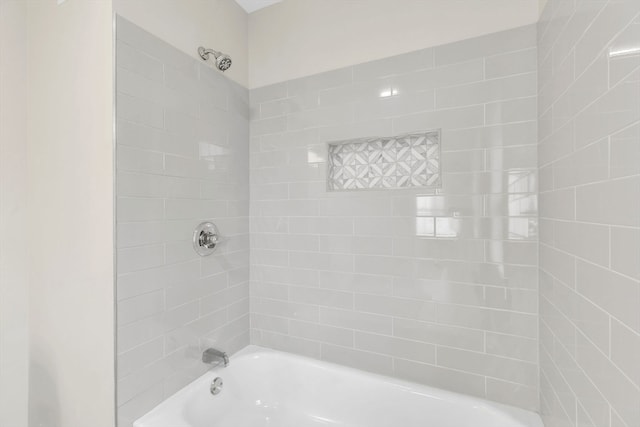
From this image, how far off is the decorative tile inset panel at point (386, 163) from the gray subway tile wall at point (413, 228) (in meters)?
0.06

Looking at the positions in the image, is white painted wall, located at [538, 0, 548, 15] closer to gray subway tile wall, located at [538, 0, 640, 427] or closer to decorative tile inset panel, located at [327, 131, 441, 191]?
gray subway tile wall, located at [538, 0, 640, 427]

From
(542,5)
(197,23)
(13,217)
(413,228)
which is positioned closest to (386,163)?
(413,228)

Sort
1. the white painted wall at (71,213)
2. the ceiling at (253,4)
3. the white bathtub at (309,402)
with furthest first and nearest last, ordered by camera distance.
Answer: the ceiling at (253,4) → the white bathtub at (309,402) → the white painted wall at (71,213)

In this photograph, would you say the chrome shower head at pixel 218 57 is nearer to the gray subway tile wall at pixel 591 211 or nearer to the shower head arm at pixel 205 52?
the shower head arm at pixel 205 52

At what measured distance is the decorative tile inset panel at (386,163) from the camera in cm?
154

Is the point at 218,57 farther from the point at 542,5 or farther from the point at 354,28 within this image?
the point at 542,5

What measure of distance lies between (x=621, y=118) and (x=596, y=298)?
1.46ft

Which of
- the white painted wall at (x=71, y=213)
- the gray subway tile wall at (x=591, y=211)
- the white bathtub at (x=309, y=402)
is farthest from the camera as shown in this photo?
the white bathtub at (x=309, y=402)

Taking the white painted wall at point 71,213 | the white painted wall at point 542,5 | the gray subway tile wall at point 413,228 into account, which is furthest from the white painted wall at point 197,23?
the white painted wall at point 542,5

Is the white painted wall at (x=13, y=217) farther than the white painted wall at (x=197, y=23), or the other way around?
the white painted wall at (x=13, y=217)

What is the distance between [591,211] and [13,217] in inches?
91.3

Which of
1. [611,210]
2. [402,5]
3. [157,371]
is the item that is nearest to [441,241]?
[611,210]

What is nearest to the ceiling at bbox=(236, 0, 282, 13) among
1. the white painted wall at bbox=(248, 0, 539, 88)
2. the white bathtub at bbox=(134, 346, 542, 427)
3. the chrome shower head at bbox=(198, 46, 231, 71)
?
the white painted wall at bbox=(248, 0, 539, 88)

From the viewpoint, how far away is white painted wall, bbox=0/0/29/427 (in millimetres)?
1406
